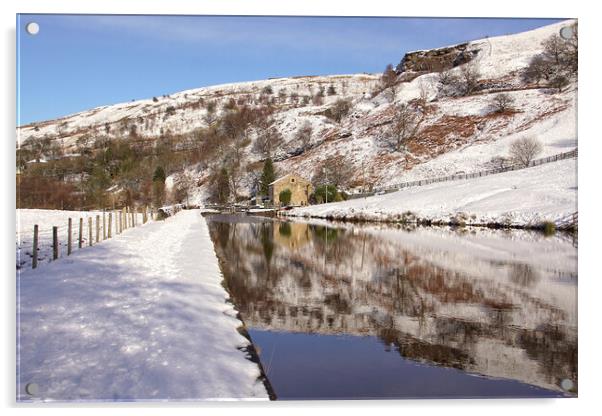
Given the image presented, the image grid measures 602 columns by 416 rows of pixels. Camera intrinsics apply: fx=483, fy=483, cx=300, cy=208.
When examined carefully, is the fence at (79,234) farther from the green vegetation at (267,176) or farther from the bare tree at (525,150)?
the green vegetation at (267,176)

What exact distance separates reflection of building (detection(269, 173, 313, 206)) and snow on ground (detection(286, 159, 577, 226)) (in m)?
17.8

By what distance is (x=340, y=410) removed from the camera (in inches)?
212

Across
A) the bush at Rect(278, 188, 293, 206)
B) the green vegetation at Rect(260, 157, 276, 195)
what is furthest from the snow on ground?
the green vegetation at Rect(260, 157, 276, 195)

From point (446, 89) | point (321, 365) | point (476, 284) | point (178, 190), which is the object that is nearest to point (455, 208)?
point (178, 190)

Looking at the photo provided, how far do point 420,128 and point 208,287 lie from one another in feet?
218

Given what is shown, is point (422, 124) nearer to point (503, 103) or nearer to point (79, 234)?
point (503, 103)

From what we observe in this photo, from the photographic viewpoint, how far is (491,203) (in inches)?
1141

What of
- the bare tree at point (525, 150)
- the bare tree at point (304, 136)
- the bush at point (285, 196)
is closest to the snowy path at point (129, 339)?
the bare tree at point (525, 150)

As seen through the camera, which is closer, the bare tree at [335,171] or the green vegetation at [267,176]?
the bare tree at [335,171]

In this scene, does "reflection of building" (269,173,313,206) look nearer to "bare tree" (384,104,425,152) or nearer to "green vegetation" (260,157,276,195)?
"green vegetation" (260,157,276,195)

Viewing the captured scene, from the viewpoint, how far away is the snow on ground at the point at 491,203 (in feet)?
74.9

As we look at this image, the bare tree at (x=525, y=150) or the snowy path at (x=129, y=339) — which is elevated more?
the bare tree at (x=525, y=150)
